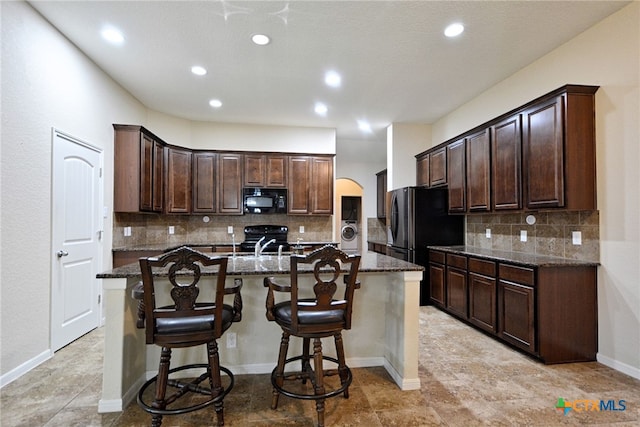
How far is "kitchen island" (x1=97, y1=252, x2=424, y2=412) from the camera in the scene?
6.66 feet

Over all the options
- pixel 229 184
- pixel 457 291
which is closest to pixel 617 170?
pixel 457 291

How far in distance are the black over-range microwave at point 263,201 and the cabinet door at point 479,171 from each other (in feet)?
9.55

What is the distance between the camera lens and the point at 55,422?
1.91 m

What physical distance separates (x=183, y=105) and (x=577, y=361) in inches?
217

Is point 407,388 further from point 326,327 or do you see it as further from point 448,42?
point 448,42

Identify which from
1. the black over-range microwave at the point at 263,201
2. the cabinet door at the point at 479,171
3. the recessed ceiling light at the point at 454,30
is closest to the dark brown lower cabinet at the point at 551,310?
the cabinet door at the point at 479,171

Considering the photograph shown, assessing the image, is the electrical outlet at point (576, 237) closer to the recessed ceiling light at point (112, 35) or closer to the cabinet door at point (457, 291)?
the cabinet door at point (457, 291)

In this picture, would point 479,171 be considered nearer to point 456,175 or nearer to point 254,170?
point 456,175

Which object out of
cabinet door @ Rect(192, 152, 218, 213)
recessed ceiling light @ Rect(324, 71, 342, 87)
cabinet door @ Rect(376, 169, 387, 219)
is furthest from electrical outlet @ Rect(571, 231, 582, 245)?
cabinet door @ Rect(192, 152, 218, 213)

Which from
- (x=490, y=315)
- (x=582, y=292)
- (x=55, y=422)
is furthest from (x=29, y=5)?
(x=582, y=292)

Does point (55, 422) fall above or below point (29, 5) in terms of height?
below

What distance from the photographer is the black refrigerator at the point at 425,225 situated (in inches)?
178

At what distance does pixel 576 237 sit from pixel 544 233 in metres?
0.37

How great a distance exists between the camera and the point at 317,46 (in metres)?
3.03
